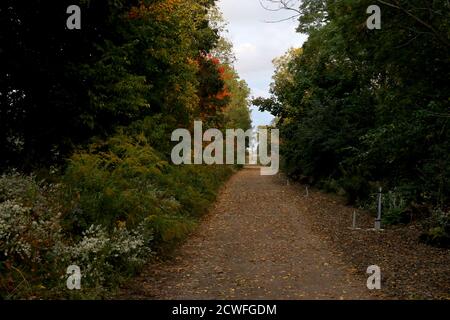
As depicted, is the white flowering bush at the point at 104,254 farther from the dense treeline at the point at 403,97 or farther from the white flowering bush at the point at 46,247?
the dense treeline at the point at 403,97

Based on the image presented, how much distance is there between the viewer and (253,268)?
8.49 m

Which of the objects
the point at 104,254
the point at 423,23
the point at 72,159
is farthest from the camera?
the point at 72,159

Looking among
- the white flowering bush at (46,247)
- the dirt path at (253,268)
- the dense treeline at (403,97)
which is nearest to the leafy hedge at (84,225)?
the white flowering bush at (46,247)

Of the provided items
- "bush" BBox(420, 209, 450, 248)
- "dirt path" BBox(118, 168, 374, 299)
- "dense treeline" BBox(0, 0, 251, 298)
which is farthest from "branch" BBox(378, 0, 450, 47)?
"dense treeline" BBox(0, 0, 251, 298)

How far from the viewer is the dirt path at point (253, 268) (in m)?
7.00

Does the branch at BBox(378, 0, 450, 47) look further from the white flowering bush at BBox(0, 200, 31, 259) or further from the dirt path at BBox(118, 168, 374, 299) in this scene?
the white flowering bush at BBox(0, 200, 31, 259)

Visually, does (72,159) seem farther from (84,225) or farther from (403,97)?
(403,97)

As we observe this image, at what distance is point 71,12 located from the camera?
9.70m

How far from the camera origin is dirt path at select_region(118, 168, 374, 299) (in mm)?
7004

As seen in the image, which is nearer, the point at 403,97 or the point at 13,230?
the point at 13,230

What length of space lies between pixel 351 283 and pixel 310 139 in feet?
50.8

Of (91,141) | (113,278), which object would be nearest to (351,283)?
(113,278)

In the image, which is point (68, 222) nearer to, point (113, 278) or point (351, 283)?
point (113, 278)

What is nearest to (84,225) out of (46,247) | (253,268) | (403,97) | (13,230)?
(46,247)
